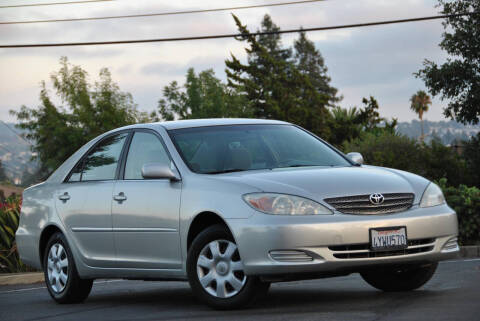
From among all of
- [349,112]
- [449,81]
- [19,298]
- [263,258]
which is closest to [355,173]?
[263,258]

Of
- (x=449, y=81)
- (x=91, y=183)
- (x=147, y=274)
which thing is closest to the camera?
(x=147, y=274)

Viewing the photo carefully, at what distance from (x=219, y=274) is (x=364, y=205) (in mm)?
1267

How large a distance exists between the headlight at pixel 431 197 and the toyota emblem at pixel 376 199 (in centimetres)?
45

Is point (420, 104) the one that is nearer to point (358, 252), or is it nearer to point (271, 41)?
point (271, 41)

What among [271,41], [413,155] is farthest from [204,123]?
[271,41]

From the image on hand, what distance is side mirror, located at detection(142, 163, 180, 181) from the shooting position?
7.91m

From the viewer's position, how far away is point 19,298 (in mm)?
10477

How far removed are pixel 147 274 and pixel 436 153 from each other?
21.8m

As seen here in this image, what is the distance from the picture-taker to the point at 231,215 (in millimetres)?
7289

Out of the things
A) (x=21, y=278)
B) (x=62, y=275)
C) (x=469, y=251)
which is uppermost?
(x=62, y=275)

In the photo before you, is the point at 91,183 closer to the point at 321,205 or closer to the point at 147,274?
the point at 147,274

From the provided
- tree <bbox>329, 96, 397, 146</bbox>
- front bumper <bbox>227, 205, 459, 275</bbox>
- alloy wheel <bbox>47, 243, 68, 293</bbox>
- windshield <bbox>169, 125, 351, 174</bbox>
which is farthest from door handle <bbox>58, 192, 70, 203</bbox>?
tree <bbox>329, 96, 397, 146</bbox>

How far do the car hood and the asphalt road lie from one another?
0.89 meters

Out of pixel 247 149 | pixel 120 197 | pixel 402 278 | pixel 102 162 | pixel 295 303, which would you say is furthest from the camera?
pixel 102 162
